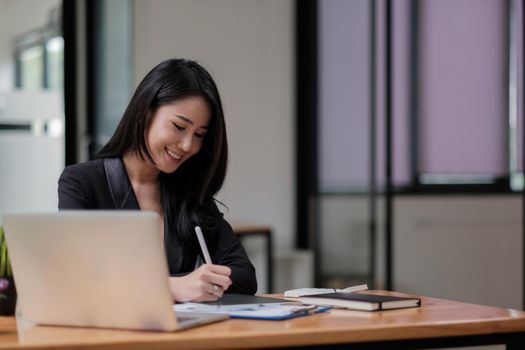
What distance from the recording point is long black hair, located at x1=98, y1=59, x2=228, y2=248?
2.32 meters

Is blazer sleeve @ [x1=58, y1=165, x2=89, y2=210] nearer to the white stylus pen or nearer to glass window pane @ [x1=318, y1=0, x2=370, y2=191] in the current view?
the white stylus pen

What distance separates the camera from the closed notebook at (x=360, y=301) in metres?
1.92

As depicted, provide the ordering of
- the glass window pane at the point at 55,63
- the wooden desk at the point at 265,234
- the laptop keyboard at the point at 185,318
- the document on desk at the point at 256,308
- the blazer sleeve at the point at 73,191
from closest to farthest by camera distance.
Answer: the laptop keyboard at the point at 185,318 → the document on desk at the point at 256,308 → the blazer sleeve at the point at 73,191 → the wooden desk at the point at 265,234 → the glass window pane at the point at 55,63

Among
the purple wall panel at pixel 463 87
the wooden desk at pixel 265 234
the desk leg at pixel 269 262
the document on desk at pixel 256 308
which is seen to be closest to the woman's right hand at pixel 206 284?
the document on desk at pixel 256 308

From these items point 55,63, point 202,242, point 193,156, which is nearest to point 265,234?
point 55,63

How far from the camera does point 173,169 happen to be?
7.68 feet

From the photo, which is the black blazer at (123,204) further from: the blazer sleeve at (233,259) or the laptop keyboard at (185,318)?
the laptop keyboard at (185,318)

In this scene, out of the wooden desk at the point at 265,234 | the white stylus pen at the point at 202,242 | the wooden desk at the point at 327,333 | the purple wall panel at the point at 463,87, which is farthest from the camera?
the purple wall panel at the point at 463,87

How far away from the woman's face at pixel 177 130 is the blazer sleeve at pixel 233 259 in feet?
0.77

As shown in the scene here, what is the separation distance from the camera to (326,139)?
5.20 m

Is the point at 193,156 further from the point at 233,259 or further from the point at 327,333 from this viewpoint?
the point at 327,333

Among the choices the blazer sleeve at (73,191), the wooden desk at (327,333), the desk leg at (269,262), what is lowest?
the desk leg at (269,262)

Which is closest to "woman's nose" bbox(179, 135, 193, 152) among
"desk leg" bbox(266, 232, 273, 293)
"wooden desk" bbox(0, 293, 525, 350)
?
"wooden desk" bbox(0, 293, 525, 350)

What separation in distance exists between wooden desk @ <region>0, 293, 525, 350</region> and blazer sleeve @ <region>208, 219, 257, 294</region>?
419 mm
